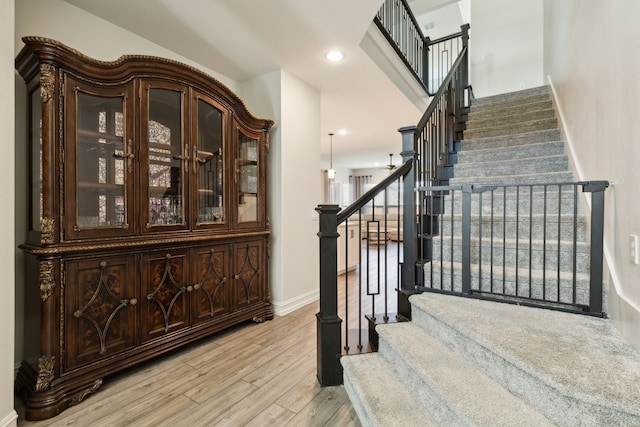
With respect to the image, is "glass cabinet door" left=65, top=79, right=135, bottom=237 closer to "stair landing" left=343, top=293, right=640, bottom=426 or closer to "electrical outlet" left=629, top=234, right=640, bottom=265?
"stair landing" left=343, top=293, right=640, bottom=426

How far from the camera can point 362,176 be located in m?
12.0

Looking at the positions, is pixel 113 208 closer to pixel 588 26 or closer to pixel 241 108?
pixel 241 108

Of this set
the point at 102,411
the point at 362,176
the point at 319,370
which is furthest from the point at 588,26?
the point at 362,176

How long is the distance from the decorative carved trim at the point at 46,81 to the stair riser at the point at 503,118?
4.30 metres

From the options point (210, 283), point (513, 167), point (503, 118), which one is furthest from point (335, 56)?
point (503, 118)

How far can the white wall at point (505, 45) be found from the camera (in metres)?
5.26

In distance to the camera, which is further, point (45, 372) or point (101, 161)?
point (101, 161)

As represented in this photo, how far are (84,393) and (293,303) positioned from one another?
190 centimetres

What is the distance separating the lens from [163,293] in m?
2.16

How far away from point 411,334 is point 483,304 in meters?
0.49

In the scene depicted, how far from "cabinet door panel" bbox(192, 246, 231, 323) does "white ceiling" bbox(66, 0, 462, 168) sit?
1.83 metres
